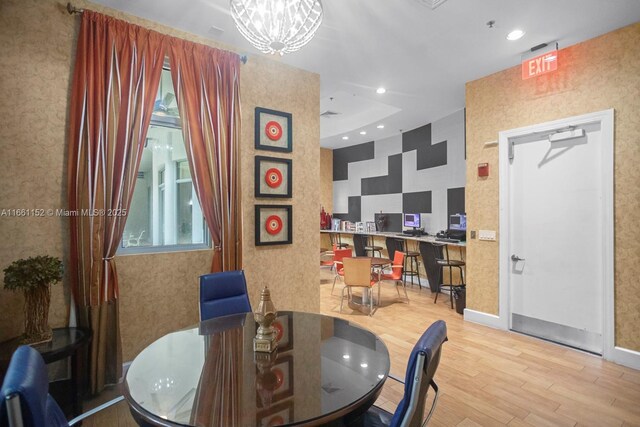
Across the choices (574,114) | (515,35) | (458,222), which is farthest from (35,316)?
(458,222)

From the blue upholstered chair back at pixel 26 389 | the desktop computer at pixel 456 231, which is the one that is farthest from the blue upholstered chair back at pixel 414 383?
the desktop computer at pixel 456 231

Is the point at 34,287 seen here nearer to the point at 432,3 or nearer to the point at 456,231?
the point at 432,3

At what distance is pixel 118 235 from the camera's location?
2.62m

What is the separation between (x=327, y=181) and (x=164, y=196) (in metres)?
6.43

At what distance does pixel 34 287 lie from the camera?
2.10m

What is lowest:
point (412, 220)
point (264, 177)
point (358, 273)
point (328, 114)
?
point (358, 273)

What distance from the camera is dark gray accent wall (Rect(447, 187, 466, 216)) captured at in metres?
5.83

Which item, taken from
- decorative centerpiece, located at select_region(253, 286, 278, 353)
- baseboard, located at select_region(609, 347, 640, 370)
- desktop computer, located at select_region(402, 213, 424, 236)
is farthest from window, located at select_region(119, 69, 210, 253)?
desktop computer, located at select_region(402, 213, 424, 236)

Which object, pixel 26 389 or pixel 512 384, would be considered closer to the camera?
pixel 26 389

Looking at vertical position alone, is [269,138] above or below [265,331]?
above

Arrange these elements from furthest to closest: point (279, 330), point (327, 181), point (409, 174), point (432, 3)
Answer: point (327, 181)
point (409, 174)
point (432, 3)
point (279, 330)

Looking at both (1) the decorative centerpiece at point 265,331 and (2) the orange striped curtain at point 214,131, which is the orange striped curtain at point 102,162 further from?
(1) the decorative centerpiece at point 265,331

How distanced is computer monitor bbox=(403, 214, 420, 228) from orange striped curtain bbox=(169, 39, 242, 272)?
4431 mm

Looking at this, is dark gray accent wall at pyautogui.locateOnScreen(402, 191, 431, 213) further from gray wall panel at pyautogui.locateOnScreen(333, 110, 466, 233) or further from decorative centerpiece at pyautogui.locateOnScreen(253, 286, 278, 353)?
decorative centerpiece at pyautogui.locateOnScreen(253, 286, 278, 353)
